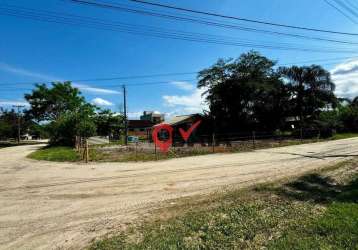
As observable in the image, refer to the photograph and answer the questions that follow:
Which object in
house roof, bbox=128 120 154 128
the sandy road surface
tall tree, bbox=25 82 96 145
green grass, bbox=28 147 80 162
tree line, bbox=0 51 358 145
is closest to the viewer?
the sandy road surface

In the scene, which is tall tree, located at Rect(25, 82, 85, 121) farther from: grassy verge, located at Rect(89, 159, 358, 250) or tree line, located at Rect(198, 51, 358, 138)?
grassy verge, located at Rect(89, 159, 358, 250)

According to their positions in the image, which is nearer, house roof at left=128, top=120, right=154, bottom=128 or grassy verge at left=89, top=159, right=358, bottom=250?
grassy verge at left=89, top=159, right=358, bottom=250

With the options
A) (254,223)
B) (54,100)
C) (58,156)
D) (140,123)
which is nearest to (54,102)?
(54,100)

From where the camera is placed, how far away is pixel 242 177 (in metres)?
10.9

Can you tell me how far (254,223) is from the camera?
5680 mm

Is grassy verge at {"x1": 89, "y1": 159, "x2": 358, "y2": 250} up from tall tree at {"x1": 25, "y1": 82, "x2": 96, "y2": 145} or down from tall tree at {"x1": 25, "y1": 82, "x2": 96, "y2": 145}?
down

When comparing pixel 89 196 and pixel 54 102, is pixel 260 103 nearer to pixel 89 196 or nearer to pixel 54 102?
pixel 89 196

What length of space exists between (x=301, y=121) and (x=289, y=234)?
39429 mm

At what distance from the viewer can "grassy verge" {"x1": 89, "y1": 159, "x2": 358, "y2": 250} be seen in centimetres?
483

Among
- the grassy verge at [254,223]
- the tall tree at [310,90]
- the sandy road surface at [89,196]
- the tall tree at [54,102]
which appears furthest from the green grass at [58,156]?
the tall tree at [310,90]

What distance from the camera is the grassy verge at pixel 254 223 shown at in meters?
4.83

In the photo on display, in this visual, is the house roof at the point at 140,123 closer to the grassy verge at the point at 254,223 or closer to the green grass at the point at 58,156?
the green grass at the point at 58,156

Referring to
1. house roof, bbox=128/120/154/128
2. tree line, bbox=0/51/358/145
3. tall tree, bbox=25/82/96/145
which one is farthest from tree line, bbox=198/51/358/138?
house roof, bbox=128/120/154/128

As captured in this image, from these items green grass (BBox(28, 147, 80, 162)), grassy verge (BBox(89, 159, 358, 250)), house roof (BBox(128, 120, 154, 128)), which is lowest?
grassy verge (BBox(89, 159, 358, 250))
